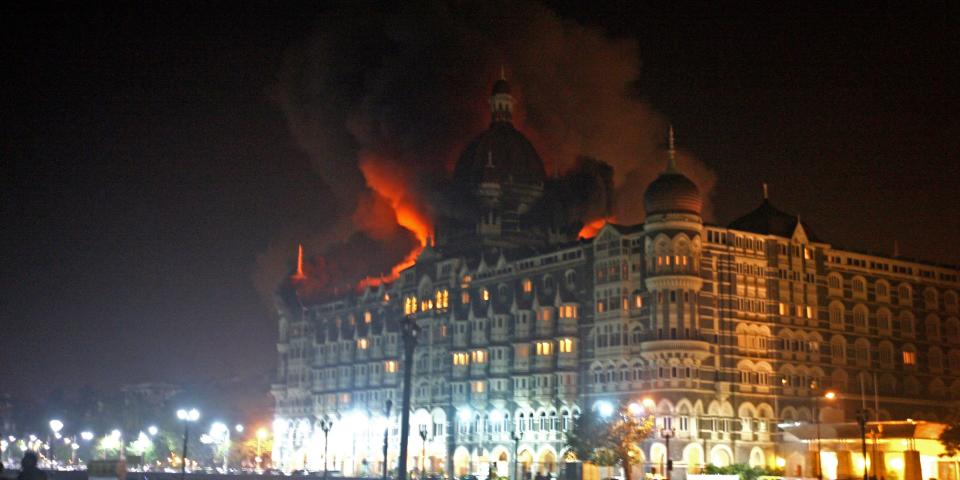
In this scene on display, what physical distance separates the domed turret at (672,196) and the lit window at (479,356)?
2946cm

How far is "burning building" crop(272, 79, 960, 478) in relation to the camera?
113 m

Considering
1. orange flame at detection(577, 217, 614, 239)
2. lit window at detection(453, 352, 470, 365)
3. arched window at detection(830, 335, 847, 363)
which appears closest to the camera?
arched window at detection(830, 335, 847, 363)

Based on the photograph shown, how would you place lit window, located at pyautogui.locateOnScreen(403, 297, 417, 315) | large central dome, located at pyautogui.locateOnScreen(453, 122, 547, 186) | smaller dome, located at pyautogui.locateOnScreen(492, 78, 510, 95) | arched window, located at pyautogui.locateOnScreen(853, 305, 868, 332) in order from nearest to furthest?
arched window, located at pyautogui.locateOnScreen(853, 305, 868, 332) → lit window, located at pyautogui.locateOnScreen(403, 297, 417, 315) → large central dome, located at pyautogui.locateOnScreen(453, 122, 547, 186) → smaller dome, located at pyautogui.locateOnScreen(492, 78, 510, 95)

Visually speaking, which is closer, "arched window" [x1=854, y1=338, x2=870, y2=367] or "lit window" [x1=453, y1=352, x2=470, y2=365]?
"arched window" [x1=854, y1=338, x2=870, y2=367]

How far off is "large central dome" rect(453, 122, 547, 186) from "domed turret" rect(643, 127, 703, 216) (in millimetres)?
38767

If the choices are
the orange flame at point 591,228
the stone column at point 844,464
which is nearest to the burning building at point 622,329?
the orange flame at point 591,228

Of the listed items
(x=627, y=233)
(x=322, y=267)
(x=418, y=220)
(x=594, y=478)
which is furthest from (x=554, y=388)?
(x=322, y=267)

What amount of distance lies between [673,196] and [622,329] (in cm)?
1390

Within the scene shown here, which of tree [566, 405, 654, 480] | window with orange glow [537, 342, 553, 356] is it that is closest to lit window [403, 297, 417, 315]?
window with orange glow [537, 342, 553, 356]

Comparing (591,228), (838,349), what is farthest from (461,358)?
(838,349)

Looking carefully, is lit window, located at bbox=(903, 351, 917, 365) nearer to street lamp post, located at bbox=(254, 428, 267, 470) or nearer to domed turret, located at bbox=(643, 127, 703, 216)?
domed turret, located at bbox=(643, 127, 703, 216)

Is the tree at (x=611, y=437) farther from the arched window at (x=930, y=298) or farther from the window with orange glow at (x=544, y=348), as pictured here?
the arched window at (x=930, y=298)

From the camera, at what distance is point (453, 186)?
155 metres

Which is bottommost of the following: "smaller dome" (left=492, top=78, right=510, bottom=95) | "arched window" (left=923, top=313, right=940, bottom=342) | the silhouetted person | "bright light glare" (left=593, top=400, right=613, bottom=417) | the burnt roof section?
the silhouetted person
